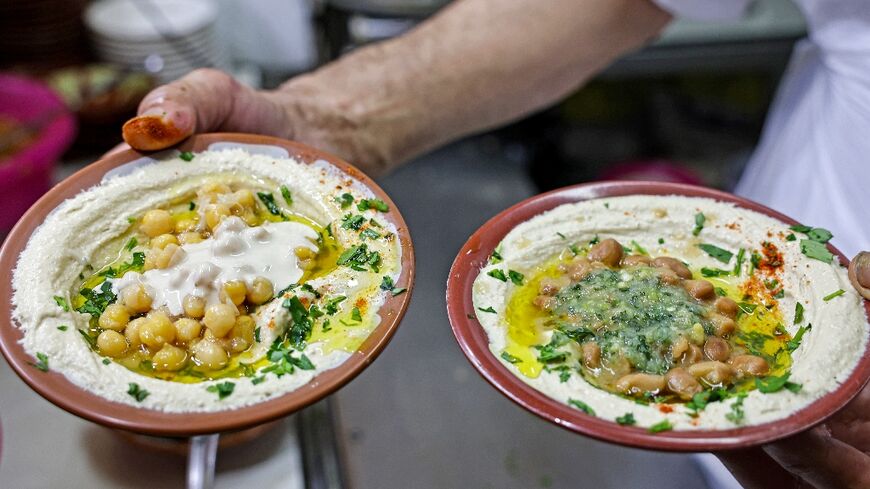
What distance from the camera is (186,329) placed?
2.13 metres

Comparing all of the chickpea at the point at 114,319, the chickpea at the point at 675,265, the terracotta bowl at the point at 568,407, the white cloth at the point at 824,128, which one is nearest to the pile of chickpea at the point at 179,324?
the chickpea at the point at 114,319

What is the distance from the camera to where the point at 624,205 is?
253cm

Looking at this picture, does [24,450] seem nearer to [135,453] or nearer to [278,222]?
[135,453]

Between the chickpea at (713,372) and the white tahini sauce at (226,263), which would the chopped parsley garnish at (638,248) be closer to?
the chickpea at (713,372)

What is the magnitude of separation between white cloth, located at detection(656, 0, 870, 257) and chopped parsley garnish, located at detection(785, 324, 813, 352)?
2.80 ft

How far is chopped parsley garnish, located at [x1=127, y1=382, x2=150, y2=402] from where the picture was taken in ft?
6.23

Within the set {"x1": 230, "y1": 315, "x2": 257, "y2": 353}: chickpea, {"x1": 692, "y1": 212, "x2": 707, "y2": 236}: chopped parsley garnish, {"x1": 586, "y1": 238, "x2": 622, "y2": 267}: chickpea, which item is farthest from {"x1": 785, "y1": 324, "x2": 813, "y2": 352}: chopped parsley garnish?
{"x1": 230, "y1": 315, "x2": 257, "y2": 353}: chickpea

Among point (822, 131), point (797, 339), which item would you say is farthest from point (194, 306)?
point (822, 131)

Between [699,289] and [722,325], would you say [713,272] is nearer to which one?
[699,289]

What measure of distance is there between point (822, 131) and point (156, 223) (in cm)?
271

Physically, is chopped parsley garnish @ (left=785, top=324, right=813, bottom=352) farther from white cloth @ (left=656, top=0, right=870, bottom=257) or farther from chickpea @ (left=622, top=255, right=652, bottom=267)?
white cloth @ (left=656, top=0, right=870, bottom=257)

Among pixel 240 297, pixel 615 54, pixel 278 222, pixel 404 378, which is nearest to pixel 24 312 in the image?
pixel 240 297

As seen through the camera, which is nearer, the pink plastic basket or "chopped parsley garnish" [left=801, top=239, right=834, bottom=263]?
"chopped parsley garnish" [left=801, top=239, right=834, bottom=263]

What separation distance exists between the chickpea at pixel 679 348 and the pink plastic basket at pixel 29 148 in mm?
3234
